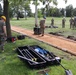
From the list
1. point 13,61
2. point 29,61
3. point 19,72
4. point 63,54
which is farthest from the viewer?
point 63,54

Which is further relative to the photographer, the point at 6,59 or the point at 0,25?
the point at 0,25

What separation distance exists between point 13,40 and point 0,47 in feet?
10.2

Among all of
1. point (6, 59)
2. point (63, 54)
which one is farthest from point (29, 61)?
point (63, 54)

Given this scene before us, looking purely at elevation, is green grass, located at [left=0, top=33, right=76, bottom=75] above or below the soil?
below

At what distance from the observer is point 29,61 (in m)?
7.37

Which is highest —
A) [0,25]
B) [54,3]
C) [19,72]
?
[54,3]

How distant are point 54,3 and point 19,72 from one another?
773 cm

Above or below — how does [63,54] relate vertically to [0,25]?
below

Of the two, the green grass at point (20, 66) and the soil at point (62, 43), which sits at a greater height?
the soil at point (62, 43)

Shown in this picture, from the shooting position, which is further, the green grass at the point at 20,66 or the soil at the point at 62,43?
the soil at the point at 62,43

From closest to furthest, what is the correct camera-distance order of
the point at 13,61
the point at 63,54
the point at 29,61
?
the point at 29,61, the point at 13,61, the point at 63,54

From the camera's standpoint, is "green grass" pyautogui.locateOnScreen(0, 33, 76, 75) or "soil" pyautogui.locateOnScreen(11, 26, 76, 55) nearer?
"green grass" pyautogui.locateOnScreen(0, 33, 76, 75)

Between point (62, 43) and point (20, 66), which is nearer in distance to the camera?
point (20, 66)

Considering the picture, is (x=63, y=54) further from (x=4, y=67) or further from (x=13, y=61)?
(x=4, y=67)
